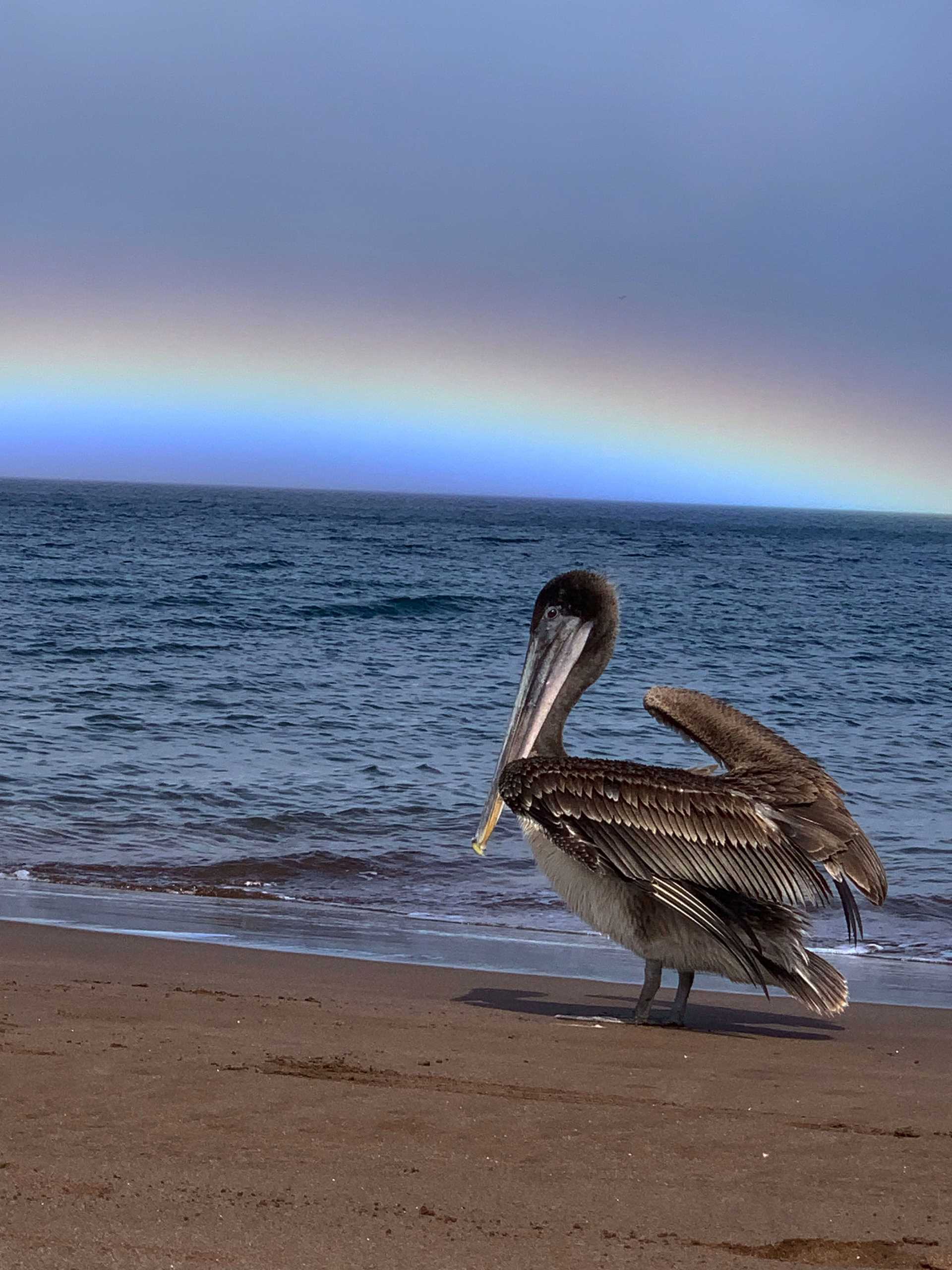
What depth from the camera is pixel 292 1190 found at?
271cm

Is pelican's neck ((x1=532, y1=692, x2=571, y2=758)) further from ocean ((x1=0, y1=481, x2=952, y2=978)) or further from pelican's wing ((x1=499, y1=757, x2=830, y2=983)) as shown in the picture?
ocean ((x1=0, y1=481, x2=952, y2=978))

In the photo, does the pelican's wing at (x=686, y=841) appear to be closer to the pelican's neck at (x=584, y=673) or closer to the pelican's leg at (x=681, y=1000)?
the pelican's leg at (x=681, y=1000)

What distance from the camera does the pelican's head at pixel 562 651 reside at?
569 centimetres

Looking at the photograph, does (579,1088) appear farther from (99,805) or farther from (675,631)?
(675,631)

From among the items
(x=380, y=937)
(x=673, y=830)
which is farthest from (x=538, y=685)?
(x=380, y=937)

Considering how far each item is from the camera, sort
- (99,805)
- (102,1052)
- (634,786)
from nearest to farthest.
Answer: (102,1052) < (634,786) < (99,805)

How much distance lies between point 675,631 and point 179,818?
1786 cm

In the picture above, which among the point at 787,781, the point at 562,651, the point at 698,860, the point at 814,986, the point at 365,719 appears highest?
the point at 562,651

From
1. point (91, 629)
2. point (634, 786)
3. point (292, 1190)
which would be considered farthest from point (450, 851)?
point (91, 629)

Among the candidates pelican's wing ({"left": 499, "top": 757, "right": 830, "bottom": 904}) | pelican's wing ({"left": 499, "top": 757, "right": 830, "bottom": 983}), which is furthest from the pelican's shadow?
pelican's wing ({"left": 499, "top": 757, "right": 830, "bottom": 904})

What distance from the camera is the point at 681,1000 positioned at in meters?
5.01

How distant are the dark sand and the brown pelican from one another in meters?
0.29

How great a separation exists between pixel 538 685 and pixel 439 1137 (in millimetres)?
2806

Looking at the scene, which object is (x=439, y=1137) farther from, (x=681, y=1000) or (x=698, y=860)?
(x=681, y=1000)
